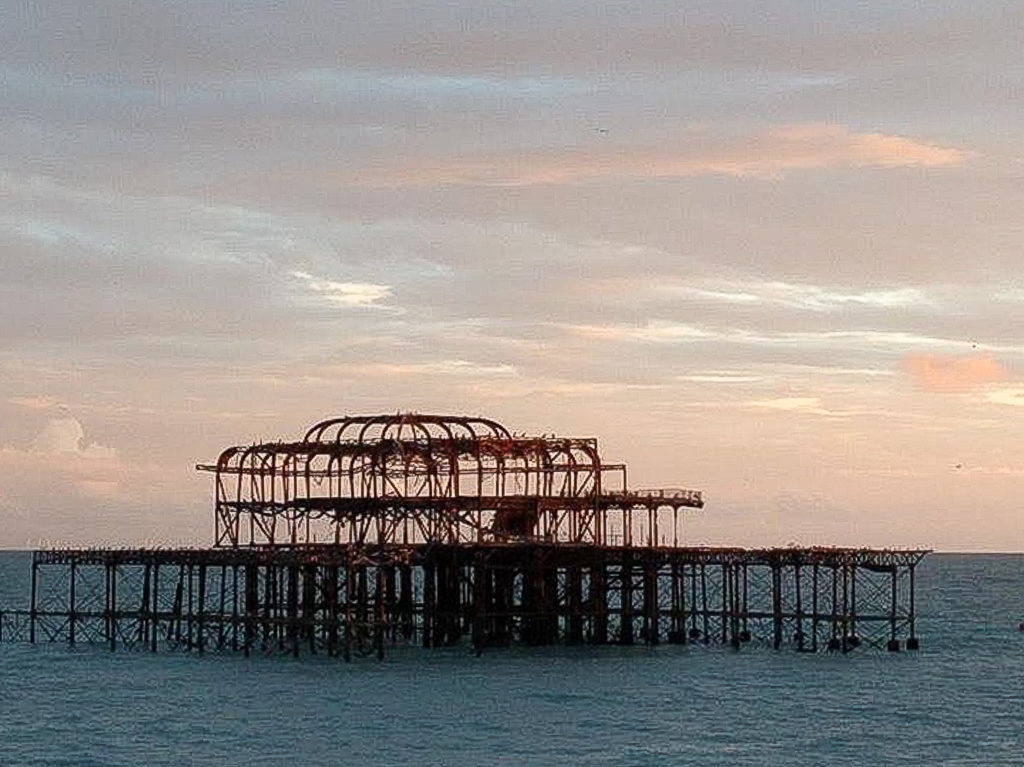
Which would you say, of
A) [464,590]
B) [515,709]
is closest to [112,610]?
[464,590]

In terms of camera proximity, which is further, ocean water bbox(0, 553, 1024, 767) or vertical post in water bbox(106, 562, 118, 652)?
vertical post in water bbox(106, 562, 118, 652)

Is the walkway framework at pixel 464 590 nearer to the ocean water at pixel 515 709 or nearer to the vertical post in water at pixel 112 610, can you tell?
the vertical post in water at pixel 112 610

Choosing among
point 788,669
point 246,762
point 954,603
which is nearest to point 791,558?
point 788,669

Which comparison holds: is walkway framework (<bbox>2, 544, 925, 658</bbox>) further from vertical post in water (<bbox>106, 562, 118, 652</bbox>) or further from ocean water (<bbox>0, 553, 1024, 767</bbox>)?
ocean water (<bbox>0, 553, 1024, 767</bbox>)

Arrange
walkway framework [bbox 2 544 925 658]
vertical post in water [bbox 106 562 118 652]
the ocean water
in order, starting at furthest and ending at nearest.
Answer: vertical post in water [bbox 106 562 118 652] < walkway framework [bbox 2 544 925 658] < the ocean water

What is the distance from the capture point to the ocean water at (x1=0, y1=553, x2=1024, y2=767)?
2542 inches

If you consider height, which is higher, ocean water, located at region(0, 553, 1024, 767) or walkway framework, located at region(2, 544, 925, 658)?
walkway framework, located at region(2, 544, 925, 658)

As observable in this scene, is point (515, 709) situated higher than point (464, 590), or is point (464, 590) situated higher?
point (464, 590)

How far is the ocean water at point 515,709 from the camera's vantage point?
212 feet

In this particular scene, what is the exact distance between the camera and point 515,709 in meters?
72.6

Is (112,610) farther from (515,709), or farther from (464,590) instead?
(515,709)

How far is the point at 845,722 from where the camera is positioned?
240ft

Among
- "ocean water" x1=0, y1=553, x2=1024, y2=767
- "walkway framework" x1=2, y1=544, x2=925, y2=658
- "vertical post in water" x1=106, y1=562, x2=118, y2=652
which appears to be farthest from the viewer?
"vertical post in water" x1=106, y1=562, x2=118, y2=652

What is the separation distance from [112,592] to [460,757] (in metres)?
39.7
